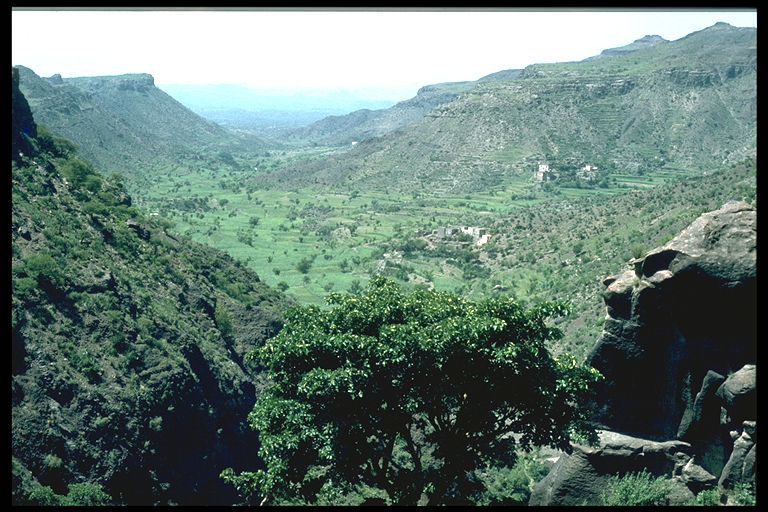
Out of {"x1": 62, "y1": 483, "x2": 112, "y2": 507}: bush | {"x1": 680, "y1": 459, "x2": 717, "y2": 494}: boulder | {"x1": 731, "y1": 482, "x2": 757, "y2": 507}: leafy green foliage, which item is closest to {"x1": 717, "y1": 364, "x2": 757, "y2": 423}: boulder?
{"x1": 731, "y1": 482, "x2": 757, "y2": 507}: leafy green foliage

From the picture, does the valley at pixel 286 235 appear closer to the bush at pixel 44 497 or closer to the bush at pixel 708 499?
the bush at pixel 44 497

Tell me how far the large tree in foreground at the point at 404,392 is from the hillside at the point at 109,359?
20.1 feet

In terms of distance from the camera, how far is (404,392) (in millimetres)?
12391

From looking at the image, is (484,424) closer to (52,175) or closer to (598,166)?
(52,175)

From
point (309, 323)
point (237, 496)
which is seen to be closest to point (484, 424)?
point (309, 323)

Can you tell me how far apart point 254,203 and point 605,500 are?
328ft

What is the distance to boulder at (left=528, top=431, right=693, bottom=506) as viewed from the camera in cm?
1312

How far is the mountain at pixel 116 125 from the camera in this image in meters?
124

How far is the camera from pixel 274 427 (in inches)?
503

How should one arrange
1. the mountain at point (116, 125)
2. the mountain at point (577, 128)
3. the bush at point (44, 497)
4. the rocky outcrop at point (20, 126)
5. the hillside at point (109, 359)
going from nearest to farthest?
the bush at point (44, 497)
the hillside at point (109, 359)
the rocky outcrop at point (20, 126)
the mountain at point (577, 128)
the mountain at point (116, 125)

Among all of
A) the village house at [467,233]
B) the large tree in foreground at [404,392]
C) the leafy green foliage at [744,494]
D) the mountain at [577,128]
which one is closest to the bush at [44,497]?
the large tree in foreground at [404,392]

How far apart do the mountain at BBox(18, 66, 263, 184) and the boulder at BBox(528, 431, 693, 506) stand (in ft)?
371

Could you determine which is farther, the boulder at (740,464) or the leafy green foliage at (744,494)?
the boulder at (740,464)

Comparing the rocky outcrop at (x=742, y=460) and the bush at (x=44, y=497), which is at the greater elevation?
the rocky outcrop at (x=742, y=460)
